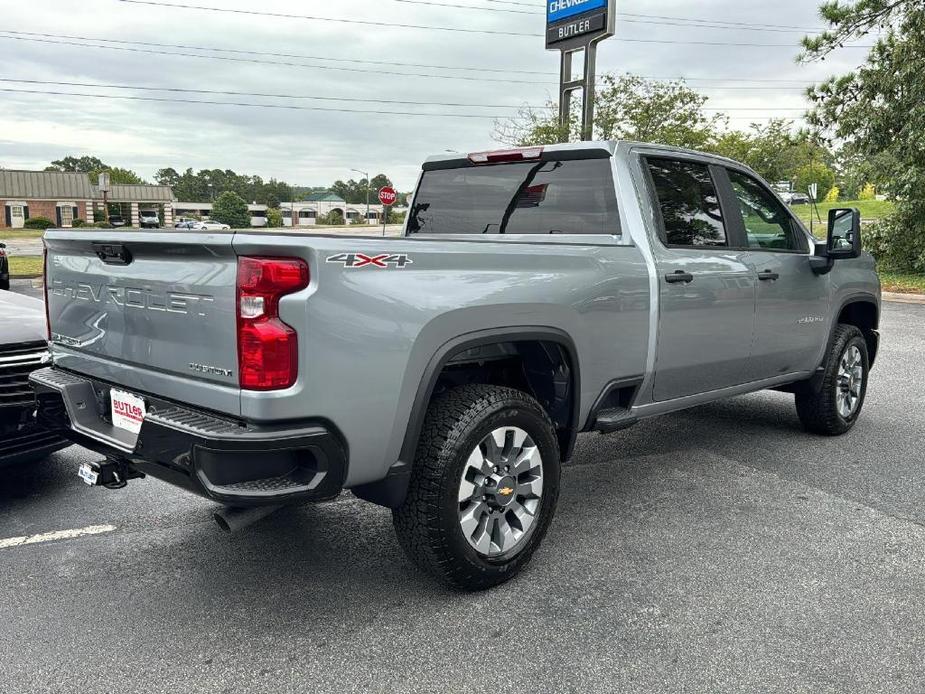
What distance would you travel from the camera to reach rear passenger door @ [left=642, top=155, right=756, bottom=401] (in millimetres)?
3990

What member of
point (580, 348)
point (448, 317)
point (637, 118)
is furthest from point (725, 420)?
point (637, 118)

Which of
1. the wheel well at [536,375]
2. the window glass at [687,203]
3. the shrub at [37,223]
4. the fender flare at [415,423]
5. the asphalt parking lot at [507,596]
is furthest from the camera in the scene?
the shrub at [37,223]

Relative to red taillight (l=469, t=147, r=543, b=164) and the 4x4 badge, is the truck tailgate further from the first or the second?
red taillight (l=469, t=147, r=543, b=164)

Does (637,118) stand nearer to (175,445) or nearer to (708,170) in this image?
(708,170)

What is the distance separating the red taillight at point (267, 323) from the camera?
247 cm

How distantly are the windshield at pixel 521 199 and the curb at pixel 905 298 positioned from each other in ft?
44.1

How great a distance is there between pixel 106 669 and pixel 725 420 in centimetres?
482

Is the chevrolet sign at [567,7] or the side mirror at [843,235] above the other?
the chevrolet sign at [567,7]

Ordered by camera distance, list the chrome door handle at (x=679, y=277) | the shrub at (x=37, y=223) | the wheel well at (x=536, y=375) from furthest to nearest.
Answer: the shrub at (x=37, y=223)
the chrome door handle at (x=679, y=277)
the wheel well at (x=536, y=375)

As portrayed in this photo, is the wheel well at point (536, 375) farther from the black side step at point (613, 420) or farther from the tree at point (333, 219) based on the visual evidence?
the tree at point (333, 219)

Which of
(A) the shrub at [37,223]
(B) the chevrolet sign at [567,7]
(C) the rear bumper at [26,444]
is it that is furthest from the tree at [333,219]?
(C) the rear bumper at [26,444]

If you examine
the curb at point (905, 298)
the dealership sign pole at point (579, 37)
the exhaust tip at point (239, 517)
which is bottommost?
the curb at point (905, 298)

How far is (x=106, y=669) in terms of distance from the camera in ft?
8.63

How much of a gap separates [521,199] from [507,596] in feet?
7.05
